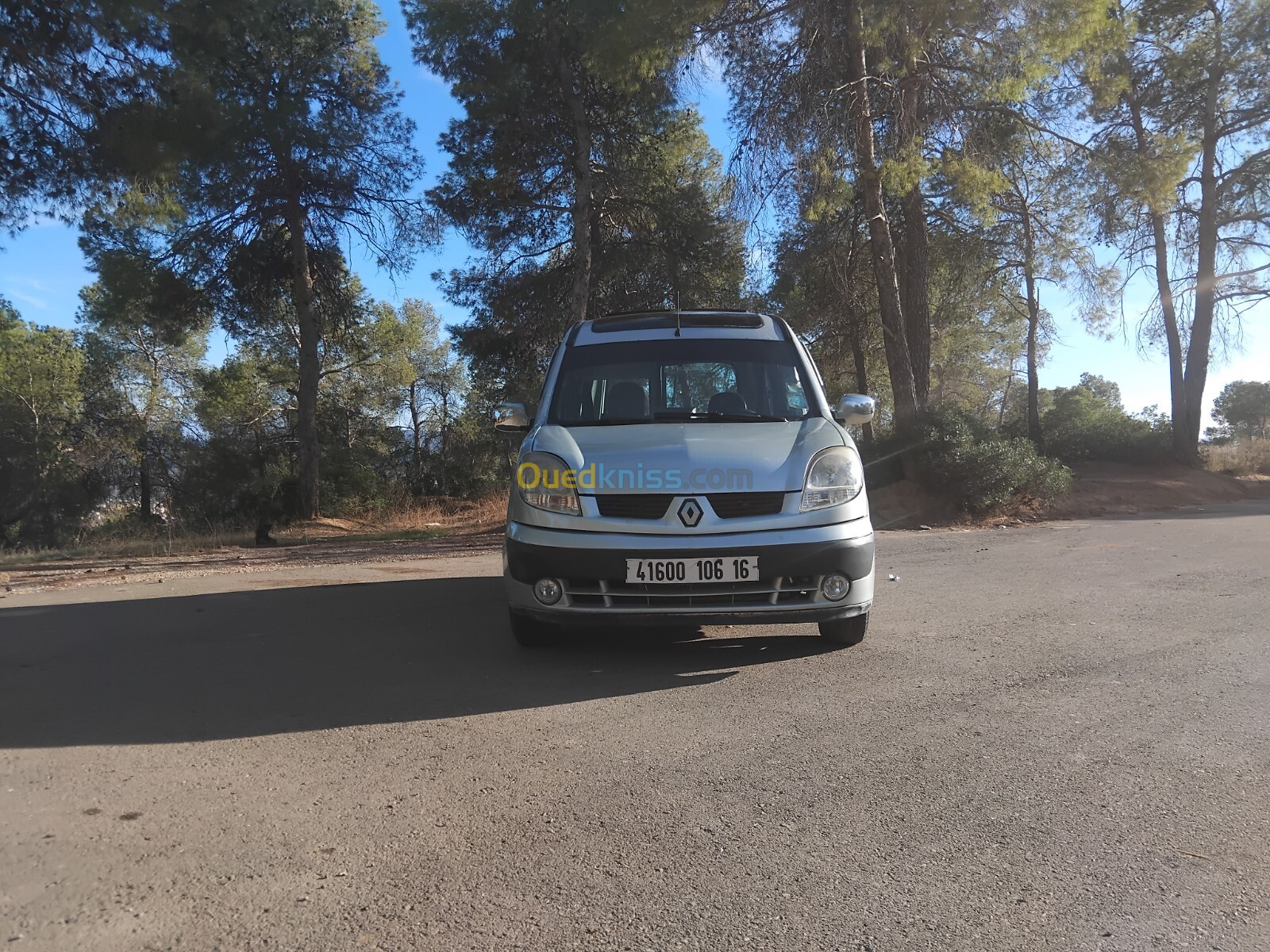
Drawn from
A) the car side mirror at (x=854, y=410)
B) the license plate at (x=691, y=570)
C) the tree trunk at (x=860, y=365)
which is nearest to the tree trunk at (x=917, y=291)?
the tree trunk at (x=860, y=365)

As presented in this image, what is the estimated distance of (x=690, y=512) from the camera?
165 inches

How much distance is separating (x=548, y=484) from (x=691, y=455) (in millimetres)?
777

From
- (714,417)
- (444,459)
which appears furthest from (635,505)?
(444,459)

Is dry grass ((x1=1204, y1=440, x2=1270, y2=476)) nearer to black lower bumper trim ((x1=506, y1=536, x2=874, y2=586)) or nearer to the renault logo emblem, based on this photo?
black lower bumper trim ((x1=506, y1=536, x2=874, y2=586))

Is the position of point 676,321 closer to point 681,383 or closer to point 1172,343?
point 681,383

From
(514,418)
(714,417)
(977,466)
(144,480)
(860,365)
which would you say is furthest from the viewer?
(144,480)

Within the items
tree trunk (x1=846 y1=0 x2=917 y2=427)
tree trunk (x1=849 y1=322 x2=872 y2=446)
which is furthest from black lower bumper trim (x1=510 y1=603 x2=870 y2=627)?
tree trunk (x1=849 y1=322 x2=872 y2=446)

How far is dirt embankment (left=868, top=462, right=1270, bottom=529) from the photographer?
1373 cm

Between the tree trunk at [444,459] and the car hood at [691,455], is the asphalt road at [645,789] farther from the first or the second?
the tree trunk at [444,459]

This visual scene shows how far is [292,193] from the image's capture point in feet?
66.2

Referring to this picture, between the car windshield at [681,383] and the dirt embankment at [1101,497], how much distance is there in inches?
342

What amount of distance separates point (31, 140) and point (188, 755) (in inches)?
475

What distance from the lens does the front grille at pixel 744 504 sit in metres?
4.20

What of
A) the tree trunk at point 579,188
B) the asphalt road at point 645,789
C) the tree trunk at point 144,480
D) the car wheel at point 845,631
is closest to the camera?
the asphalt road at point 645,789
